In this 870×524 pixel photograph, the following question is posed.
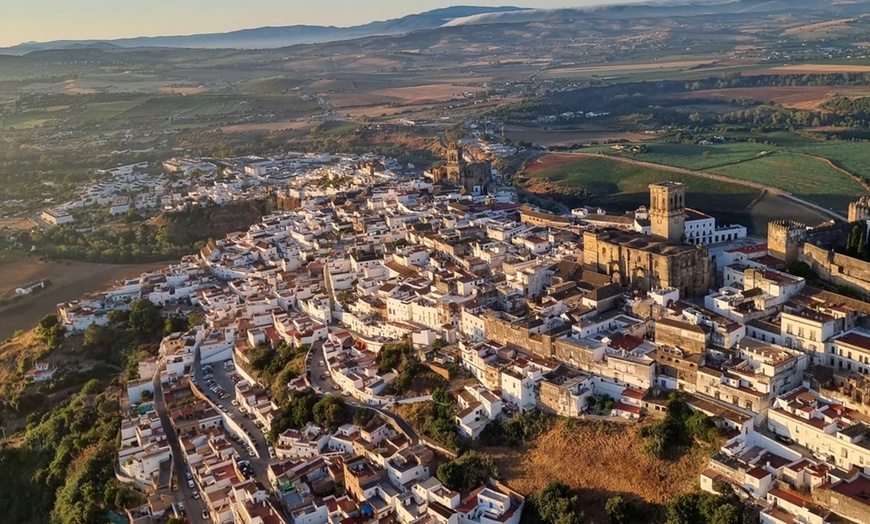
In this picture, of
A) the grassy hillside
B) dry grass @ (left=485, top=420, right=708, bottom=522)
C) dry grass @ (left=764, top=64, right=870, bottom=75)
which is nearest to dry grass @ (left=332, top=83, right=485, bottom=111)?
dry grass @ (left=764, top=64, right=870, bottom=75)

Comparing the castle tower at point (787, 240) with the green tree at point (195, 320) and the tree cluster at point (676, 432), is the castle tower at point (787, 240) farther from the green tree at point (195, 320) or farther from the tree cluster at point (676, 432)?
the green tree at point (195, 320)

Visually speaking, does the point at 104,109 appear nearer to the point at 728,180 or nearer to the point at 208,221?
the point at 208,221

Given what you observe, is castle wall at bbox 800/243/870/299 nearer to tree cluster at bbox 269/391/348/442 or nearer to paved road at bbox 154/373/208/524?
tree cluster at bbox 269/391/348/442

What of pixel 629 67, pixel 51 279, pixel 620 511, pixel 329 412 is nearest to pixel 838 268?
pixel 620 511

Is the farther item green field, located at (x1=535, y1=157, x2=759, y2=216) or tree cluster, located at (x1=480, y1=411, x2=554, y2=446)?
green field, located at (x1=535, y1=157, x2=759, y2=216)

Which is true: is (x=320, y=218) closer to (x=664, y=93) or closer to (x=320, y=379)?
(x=320, y=379)
